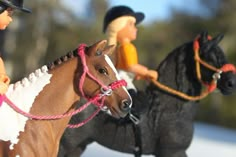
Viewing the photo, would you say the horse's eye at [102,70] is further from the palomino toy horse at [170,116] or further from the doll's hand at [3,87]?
the palomino toy horse at [170,116]

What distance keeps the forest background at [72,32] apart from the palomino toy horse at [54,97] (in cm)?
1239

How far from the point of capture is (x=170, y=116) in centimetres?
316

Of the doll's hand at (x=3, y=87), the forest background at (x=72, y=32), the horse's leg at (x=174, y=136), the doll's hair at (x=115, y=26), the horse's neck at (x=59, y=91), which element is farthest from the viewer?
the forest background at (x=72, y=32)

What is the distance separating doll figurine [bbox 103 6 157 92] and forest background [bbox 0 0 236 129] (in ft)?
36.9

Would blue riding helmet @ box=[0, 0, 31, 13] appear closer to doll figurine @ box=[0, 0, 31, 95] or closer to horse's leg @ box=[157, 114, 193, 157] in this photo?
doll figurine @ box=[0, 0, 31, 95]

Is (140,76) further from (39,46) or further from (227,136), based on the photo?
(39,46)

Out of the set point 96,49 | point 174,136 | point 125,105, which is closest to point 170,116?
point 174,136

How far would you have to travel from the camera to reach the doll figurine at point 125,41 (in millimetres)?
3117

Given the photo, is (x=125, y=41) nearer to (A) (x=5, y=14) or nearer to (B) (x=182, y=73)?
(B) (x=182, y=73)

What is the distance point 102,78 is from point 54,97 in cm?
25

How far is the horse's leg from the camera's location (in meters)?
3.08

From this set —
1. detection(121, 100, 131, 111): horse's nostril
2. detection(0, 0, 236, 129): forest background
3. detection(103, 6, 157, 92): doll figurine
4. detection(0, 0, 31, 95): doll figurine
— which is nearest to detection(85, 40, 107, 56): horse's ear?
detection(121, 100, 131, 111): horse's nostril

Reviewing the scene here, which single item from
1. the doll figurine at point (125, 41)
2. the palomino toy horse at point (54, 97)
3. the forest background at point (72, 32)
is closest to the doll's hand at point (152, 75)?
the doll figurine at point (125, 41)

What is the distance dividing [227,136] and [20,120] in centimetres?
648
